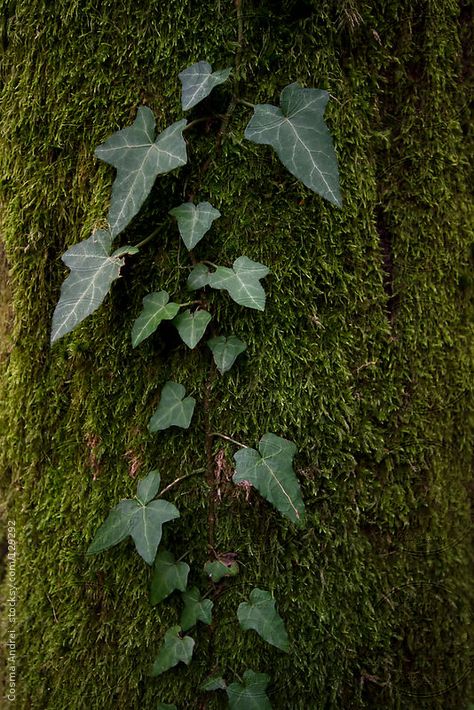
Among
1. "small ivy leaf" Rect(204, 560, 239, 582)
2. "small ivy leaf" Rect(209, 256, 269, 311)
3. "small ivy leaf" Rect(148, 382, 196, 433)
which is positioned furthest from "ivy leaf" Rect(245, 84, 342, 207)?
"small ivy leaf" Rect(204, 560, 239, 582)

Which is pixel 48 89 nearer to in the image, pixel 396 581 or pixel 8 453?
pixel 8 453

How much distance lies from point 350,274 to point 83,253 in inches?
24.2

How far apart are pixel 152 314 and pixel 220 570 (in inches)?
23.1

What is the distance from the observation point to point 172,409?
119 cm

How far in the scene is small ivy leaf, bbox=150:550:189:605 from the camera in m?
1.17

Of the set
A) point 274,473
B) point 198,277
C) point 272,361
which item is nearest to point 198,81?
point 198,277

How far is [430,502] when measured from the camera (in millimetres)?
1279

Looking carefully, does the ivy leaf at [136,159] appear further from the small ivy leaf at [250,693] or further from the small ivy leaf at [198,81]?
the small ivy leaf at [250,693]

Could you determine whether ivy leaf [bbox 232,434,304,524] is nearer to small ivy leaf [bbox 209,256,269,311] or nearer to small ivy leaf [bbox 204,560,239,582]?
small ivy leaf [bbox 204,560,239,582]

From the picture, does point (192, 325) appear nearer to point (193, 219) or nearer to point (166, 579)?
point (193, 219)

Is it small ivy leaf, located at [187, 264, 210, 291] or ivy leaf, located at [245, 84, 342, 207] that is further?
small ivy leaf, located at [187, 264, 210, 291]

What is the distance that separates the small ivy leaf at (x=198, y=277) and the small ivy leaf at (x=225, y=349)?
12 cm

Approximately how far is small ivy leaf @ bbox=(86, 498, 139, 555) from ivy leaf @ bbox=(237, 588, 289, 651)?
1.01ft

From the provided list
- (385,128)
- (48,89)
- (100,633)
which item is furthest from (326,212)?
(100,633)
